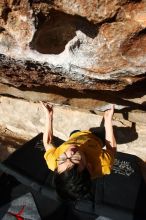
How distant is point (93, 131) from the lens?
7.25ft

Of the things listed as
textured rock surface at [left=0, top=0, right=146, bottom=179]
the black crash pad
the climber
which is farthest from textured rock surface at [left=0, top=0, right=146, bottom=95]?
the black crash pad

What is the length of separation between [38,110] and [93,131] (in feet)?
1.41

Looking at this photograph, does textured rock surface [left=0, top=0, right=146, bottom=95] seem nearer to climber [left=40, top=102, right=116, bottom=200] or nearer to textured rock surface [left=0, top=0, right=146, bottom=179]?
textured rock surface [left=0, top=0, right=146, bottom=179]

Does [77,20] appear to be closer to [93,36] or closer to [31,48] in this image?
[93,36]

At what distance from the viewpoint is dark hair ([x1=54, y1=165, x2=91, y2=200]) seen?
158 centimetres

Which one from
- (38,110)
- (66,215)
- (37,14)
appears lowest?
(66,215)

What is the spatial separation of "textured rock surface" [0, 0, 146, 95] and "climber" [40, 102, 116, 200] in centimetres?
35

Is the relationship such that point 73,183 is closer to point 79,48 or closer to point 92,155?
point 92,155

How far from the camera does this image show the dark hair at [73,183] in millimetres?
1578

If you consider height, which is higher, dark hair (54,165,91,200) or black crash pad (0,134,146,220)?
dark hair (54,165,91,200)

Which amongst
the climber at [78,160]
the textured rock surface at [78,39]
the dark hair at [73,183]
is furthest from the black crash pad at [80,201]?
the textured rock surface at [78,39]

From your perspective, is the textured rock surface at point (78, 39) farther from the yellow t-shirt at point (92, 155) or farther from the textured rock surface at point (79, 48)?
the yellow t-shirt at point (92, 155)

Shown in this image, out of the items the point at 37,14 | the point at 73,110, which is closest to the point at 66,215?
the point at 73,110

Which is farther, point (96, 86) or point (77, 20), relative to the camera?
point (96, 86)
